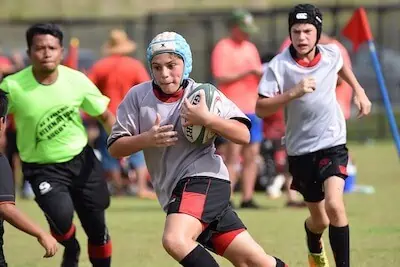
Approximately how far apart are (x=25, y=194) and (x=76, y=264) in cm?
711

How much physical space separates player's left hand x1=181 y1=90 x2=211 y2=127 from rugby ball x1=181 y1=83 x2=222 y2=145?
0.04 meters

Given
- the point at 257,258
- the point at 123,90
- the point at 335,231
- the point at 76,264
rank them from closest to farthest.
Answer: the point at 257,258, the point at 335,231, the point at 76,264, the point at 123,90

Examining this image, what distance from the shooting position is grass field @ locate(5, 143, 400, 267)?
8812 mm

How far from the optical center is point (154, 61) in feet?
20.2

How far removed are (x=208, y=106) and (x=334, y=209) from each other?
1.79 metres

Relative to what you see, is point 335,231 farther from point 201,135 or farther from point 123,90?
point 123,90

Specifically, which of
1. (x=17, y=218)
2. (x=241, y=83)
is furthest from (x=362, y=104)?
(x=241, y=83)

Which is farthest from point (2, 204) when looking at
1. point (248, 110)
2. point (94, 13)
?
point (94, 13)

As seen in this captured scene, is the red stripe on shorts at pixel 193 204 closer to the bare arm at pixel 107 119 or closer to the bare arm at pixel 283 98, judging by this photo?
the bare arm at pixel 283 98

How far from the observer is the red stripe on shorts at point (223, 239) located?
614 centimetres

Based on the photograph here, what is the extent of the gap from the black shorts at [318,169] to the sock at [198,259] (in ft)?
6.67

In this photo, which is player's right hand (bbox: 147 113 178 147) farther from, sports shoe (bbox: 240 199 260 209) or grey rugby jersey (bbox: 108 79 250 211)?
sports shoe (bbox: 240 199 260 209)

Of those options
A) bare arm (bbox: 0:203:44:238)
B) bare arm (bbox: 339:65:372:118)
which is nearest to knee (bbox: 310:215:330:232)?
bare arm (bbox: 339:65:372:118)

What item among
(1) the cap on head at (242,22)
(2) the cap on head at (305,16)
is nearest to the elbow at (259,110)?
(2) the cap on head at (305,16)
